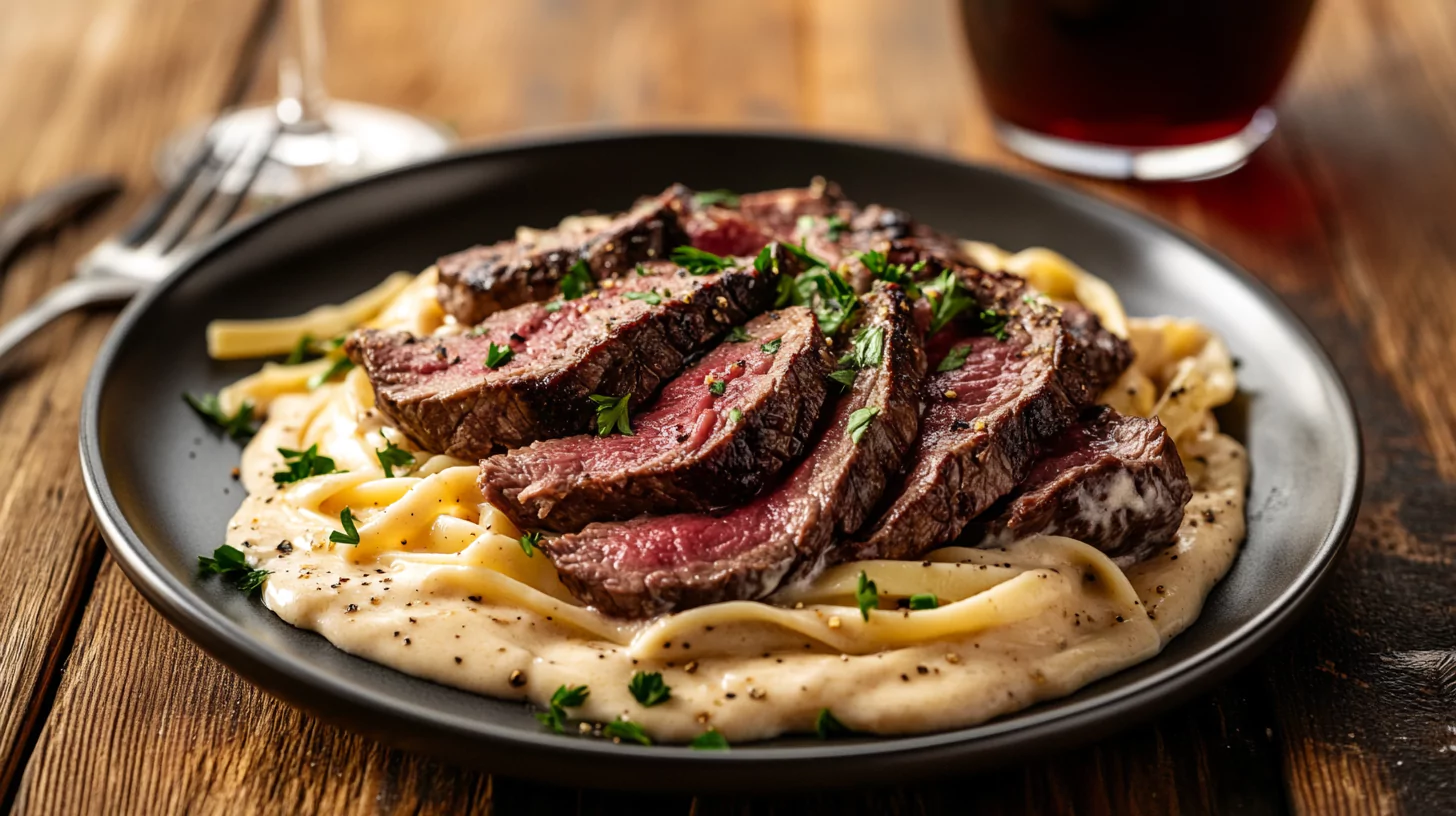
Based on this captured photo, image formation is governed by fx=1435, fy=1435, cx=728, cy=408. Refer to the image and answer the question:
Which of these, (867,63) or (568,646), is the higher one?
(568,646)

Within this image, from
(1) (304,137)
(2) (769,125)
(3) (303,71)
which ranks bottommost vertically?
(2) (769,125)

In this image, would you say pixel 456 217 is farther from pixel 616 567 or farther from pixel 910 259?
pixel 616 567

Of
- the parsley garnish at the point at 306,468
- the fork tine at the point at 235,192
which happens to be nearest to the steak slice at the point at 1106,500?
the parsley garnish at the point at 306,468

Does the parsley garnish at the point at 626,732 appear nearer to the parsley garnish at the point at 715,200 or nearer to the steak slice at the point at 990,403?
the steak slice at the point at 990,403

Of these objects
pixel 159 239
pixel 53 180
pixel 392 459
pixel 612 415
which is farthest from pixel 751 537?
pixel 53 180

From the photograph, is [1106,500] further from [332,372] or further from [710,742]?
[332,372]

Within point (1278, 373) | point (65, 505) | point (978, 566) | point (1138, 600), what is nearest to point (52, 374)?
point (65, 505)

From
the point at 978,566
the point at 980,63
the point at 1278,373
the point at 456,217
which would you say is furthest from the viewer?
the point at 980,63

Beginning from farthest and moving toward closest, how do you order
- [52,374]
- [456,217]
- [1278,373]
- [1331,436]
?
[456,217] < [52,374] < [1278,373] < [1331,436]
